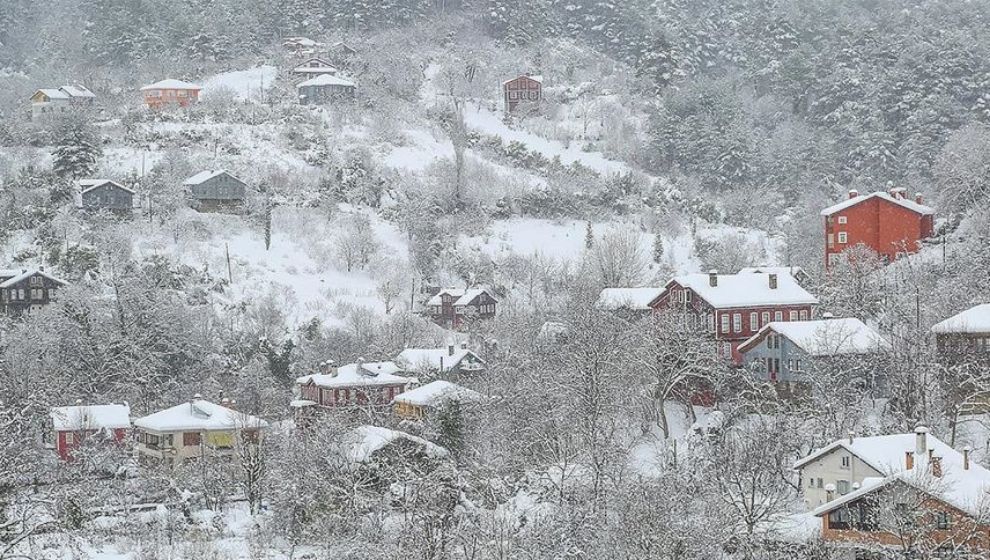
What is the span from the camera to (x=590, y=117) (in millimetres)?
92312

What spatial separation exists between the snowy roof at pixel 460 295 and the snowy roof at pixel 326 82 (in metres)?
24.0

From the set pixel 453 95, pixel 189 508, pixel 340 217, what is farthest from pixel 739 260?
pixel 189 508

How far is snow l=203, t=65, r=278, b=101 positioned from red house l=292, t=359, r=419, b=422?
113 feet

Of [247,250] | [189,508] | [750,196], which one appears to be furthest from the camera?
[750,196]

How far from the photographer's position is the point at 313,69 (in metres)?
92.4

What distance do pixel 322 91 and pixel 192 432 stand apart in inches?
1627

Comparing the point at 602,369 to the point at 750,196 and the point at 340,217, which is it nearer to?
the point at 340,217

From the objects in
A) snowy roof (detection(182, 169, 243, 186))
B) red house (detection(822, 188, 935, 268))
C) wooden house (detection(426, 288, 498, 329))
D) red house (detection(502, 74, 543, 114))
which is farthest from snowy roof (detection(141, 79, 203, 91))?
red house (detection(822, 188, 935, 268))

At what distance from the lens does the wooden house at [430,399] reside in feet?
173

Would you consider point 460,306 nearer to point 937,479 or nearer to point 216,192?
point 216,192

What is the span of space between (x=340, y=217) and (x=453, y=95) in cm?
1996

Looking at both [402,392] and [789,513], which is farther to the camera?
[402,392]

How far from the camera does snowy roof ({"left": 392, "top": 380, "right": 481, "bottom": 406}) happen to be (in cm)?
5297

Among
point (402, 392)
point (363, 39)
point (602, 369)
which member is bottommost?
point (402, 392)
